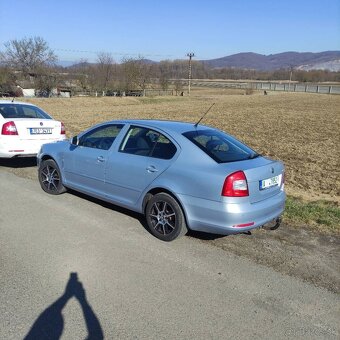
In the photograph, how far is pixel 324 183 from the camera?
333 inches

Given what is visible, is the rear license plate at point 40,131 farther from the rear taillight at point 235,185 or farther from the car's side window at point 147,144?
the rear taillight at point 235,185

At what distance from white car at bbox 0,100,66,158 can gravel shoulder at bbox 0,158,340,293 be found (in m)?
4.74

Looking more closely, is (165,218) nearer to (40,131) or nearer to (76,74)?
(40,131)

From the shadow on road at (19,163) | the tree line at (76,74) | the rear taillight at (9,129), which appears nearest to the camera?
the rear taillight at (9,129)

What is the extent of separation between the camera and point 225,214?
446cm

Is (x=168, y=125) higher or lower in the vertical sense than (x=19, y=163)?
higher

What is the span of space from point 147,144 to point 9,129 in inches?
165

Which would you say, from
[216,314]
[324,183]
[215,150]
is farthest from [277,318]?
[324,183]

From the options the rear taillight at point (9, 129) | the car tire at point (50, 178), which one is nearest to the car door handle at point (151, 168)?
the car tire at point (50, 178)

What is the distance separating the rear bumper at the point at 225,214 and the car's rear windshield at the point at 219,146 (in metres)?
0.57

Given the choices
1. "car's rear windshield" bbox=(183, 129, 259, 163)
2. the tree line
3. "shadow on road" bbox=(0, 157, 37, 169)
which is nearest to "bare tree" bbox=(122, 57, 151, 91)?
the tree line

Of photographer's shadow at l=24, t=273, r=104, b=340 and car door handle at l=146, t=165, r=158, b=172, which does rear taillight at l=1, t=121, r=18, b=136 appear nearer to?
car door handle at l=146, t=165, r=158, b=172

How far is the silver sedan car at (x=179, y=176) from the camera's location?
452 cm

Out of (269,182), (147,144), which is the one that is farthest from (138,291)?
(147,144)
